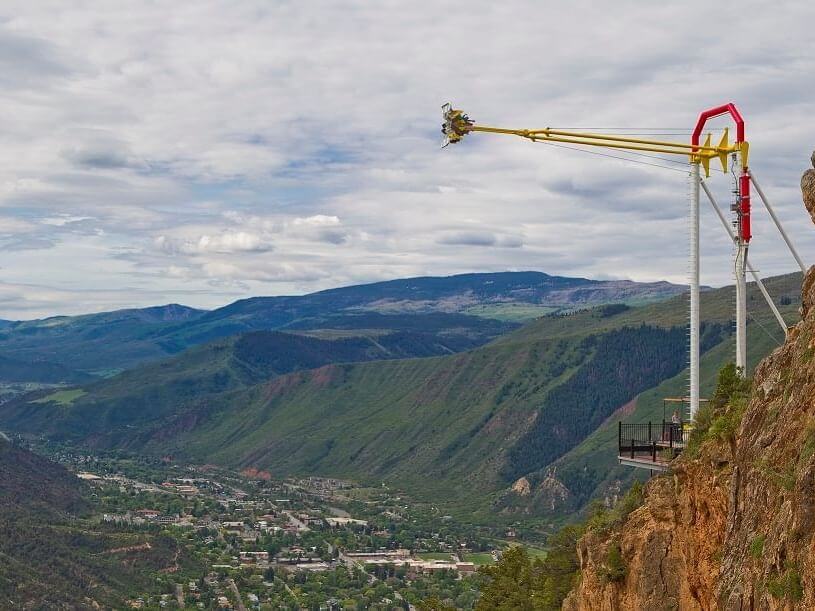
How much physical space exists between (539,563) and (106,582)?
456ft

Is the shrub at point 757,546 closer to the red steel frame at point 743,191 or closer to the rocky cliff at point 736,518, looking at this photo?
the rocky cliff at point 736,518

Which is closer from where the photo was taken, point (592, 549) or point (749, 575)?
point (749, 575)

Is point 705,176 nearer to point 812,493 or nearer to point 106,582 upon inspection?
point 812,493

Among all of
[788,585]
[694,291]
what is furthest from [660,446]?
[788,585]

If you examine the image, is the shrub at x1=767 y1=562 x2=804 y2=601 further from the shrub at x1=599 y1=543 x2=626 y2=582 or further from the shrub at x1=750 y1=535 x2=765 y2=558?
the shrub at x1=599 y1=543 x2=626 y2=582

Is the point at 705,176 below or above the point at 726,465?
above

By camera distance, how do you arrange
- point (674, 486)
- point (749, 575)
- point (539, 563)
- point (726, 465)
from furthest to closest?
point (539, 563) < point (674, 486) < point (726, 465) < point (749, 575)

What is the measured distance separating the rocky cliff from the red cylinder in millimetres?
6714

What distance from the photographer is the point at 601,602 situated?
46.7 meters

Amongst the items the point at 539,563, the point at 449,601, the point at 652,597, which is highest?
the point at 652,597

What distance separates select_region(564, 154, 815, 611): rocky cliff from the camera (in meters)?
28.9

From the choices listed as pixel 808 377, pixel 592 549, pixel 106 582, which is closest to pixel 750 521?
pixel 808 377

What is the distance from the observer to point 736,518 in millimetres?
35156

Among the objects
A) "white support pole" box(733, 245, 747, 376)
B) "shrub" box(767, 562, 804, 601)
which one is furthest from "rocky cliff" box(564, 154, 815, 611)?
"white support pole" box(733, 245, 747, 376)
